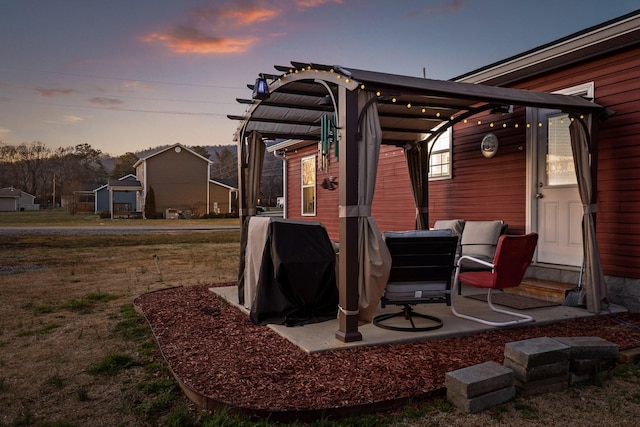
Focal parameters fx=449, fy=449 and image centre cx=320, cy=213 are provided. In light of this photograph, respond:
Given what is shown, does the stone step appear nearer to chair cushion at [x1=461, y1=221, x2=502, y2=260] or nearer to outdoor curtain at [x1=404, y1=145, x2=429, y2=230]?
chair cushion at [x1=461, y1=221, x2=502, y2=260]

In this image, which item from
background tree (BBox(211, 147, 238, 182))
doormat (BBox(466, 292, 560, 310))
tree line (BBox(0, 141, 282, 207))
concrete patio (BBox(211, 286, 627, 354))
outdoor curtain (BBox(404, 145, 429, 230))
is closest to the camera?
concrete patio (BBox(211, 286, 627, 354))

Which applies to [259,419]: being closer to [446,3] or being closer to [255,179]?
[255,179]

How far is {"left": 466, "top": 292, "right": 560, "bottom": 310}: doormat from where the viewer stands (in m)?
5.24

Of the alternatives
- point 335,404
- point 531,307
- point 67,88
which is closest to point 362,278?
point 335,404

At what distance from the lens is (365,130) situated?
397 centimetres

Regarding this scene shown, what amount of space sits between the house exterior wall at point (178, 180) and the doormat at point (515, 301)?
95.8ft

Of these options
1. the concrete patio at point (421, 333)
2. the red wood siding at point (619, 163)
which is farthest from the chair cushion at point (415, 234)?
the red wood siding at point (619, 163)

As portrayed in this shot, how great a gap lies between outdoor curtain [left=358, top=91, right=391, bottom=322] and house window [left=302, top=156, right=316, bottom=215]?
829 cm

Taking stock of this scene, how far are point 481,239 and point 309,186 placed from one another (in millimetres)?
6960

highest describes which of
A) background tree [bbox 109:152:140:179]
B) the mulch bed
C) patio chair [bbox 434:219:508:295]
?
background tree [bbox 109:152:140:179]

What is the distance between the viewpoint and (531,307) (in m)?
5.14

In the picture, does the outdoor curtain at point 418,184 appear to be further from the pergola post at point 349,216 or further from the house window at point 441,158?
the pergola post at point 349,216

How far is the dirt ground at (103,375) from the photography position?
2.68m

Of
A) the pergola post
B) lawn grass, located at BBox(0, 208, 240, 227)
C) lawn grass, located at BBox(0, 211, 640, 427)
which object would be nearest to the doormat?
lawn grass, located at BBox(0, 211, 640, 427)
